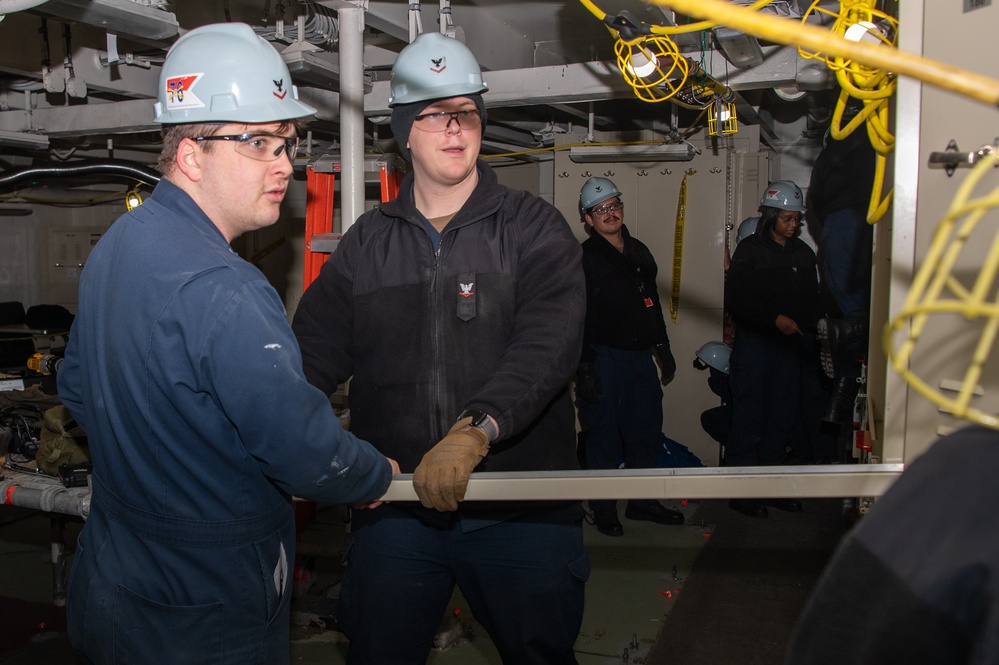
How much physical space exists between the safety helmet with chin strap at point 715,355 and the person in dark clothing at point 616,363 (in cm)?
72

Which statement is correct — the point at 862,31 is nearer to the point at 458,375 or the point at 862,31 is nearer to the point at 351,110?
the point at 458,375

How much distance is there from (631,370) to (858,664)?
4.07 m

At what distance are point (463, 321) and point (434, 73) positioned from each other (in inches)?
26.0

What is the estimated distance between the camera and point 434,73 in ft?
6.68

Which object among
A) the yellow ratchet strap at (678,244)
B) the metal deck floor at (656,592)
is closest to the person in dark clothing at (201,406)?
the metal deck floor at (656,592)

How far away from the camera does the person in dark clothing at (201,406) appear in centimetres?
131

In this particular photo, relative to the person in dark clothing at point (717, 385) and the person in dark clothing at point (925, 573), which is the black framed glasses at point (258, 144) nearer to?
the person in dark clothing at point (925, 573)

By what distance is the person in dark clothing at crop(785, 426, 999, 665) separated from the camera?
64 cm

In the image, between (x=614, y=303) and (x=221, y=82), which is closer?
(x=221, y=82)

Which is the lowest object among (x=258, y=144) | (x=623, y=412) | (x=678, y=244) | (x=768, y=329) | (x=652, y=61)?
(x=623, y=412)

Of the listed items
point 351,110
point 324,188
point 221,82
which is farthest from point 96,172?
point 221,82

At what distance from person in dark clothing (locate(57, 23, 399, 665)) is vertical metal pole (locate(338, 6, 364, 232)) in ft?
4.05

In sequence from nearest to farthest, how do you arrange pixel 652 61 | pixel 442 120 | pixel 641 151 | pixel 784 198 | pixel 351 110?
1. pixel 442 120
2. pixel 652 61
3. pixel 351 110
4. pixel 784 198
5. pixel 641 151

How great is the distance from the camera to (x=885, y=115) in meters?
1.56
